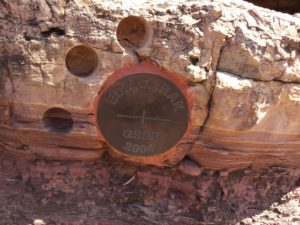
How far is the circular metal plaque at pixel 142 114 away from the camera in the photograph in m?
2.42

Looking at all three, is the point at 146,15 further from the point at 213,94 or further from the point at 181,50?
the point at 213,94

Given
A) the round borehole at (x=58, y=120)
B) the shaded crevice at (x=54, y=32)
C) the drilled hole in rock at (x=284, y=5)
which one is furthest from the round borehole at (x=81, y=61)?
the drilled hole in rock at (x=284, y=5)

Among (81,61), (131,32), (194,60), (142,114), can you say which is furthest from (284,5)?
(81,61)

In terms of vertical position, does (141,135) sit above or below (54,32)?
below

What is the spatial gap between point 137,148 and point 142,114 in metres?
0.21

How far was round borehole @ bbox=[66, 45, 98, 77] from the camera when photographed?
2393 millimetres

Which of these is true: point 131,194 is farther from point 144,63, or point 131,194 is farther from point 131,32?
point 131,32

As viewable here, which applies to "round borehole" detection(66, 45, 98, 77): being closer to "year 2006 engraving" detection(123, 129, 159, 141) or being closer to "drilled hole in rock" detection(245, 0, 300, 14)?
"year 2006 engraving" detection(123, 129, 159, 141)

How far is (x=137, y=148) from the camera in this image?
2529 millimetres

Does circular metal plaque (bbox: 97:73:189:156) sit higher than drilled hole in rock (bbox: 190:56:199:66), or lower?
lower

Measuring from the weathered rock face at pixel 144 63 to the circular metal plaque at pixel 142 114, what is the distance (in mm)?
58

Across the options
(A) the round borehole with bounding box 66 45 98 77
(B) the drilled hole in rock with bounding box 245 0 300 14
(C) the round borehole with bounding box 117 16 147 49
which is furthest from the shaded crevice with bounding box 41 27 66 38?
(B) the drilled hole in rock with bounding box 245 0 300 14

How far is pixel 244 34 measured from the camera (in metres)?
2.41

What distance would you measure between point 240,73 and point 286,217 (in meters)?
1.02
